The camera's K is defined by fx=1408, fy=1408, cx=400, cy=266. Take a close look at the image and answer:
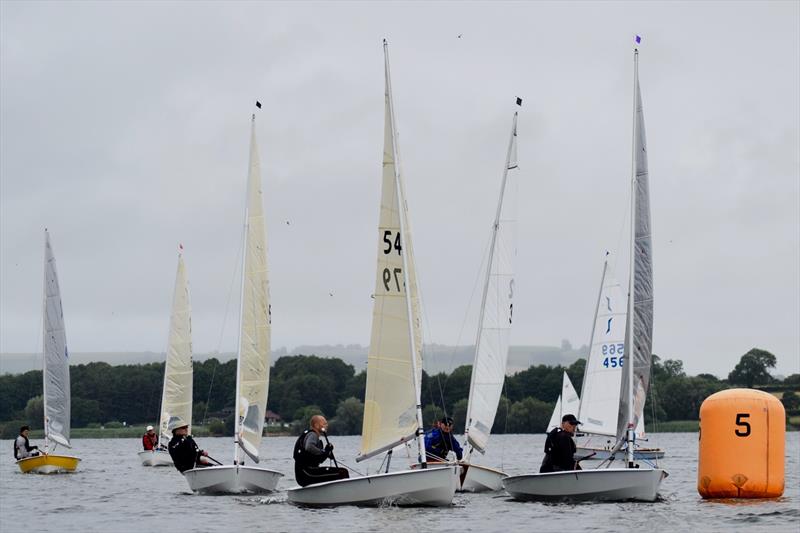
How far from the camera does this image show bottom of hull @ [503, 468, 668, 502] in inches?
1010

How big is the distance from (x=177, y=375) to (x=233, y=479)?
24071 millimetres

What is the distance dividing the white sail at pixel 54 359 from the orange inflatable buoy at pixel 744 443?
89.6 feet

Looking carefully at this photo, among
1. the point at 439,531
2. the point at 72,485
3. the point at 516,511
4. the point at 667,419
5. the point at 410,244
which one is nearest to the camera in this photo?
the point at 439,531

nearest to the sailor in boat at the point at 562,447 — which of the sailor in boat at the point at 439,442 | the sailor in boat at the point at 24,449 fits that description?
the sailor in boat at the point at 439,442

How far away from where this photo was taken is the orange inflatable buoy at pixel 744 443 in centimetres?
2541

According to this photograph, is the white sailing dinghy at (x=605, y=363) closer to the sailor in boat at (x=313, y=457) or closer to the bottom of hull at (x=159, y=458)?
the bottom of hull at (x=159, y=458)

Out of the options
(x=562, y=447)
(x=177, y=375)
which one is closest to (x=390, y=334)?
(x=562, y=447)

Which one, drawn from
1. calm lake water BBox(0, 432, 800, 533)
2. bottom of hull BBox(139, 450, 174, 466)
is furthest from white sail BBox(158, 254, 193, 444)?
calm lake water BBox(0, 432, 800, 533)

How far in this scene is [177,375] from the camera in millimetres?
53344

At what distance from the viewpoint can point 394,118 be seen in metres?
26.4

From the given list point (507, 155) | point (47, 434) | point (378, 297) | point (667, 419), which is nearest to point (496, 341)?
point (507, 155)

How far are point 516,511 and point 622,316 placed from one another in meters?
22.1

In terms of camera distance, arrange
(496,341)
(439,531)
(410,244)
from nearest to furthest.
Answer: (439,531) < (410,244) < (496,341)

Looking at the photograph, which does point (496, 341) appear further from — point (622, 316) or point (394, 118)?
point (622, 316)
